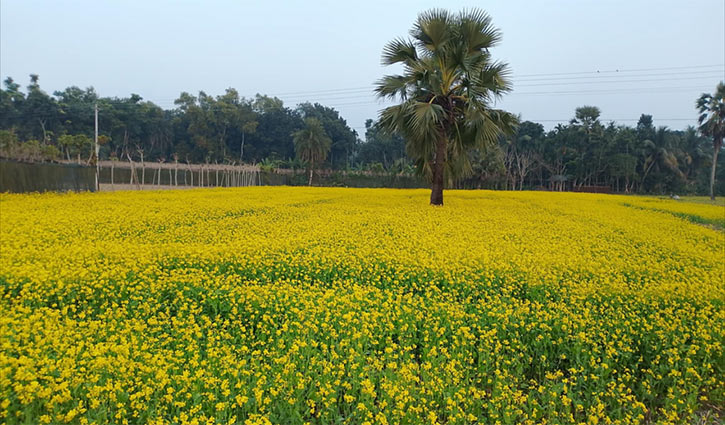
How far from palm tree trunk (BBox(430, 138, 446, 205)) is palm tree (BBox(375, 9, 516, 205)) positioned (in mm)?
37

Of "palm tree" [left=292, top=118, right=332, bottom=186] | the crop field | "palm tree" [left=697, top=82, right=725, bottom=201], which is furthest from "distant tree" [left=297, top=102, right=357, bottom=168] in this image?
the crop field

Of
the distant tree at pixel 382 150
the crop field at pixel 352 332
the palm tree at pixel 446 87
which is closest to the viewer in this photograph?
the crop field at pixel 352 332

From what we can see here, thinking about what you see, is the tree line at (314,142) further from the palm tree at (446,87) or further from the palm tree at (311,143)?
the palm tree at (446,87)

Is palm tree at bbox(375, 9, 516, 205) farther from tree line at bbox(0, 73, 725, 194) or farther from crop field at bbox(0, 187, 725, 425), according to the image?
tree line at bbox(0, 73, 725, 194)

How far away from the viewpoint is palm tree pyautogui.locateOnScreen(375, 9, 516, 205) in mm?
14062

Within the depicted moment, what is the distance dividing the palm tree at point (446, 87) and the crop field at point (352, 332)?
7.28m

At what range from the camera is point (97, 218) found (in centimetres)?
980

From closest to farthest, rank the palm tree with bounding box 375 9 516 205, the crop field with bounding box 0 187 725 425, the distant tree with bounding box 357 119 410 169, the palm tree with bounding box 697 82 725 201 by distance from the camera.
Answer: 1. the crop field with bounding box 0 187 725 425
2. the palm tree with bounding box 375 9 516 205
3. the palm tree with bounding box 697 82 725 201
4. the distant tree with bounding box 357 119 410 169

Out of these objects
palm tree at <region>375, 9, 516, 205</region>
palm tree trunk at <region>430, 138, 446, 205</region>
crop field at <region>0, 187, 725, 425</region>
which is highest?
palm tree at <region>375, 9, 516, 205</region>

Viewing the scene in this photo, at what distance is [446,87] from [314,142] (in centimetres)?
3702

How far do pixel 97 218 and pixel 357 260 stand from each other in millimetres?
7022

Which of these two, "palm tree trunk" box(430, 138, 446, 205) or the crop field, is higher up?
"palm tree trunk" box(430, 138, 446, 205)

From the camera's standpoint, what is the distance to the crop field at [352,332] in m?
2.82

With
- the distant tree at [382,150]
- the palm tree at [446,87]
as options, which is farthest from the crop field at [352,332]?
the distant tree at [382,150]
